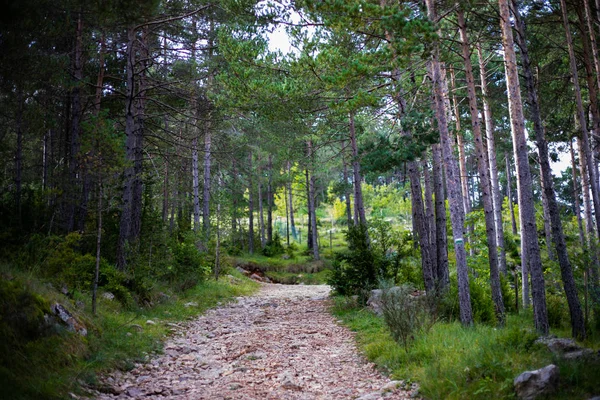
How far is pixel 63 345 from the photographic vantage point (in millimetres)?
5789

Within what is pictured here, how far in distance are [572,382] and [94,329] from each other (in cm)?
647

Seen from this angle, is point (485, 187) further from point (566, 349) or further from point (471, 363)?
point (471, 363)

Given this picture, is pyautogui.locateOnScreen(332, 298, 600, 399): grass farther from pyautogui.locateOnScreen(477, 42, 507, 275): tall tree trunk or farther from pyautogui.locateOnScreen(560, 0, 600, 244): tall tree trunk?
pyautogui.locateOnScreen(477, 42, 507, 275): tall tree trunk

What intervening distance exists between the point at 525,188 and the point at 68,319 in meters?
8.06

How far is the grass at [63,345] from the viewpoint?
4719 millimetres

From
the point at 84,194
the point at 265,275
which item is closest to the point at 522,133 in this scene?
the point at 84,194

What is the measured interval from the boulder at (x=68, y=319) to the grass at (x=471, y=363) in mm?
4389

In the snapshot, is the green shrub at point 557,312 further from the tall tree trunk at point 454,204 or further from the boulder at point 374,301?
the boulder at point 374,301

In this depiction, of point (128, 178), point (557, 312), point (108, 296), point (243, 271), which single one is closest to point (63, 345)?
point (108, 296)

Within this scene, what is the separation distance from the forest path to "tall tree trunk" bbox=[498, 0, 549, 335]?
340cm

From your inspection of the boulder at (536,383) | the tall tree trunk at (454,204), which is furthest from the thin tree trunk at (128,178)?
the boulder at (536,383)

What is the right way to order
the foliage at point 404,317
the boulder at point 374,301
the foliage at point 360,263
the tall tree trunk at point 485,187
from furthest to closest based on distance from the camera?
the foliage at point 360,263, the boulder at point 374,301, the tall tree trunk at point 485,187, the foliage at point 404,317

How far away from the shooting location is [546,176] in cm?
827

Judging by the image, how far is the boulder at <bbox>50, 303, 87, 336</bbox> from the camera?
20.7 feet
